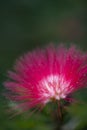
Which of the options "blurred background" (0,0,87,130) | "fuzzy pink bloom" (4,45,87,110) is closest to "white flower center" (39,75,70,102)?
"fuzzy pink bloom" (4,45,87,110)

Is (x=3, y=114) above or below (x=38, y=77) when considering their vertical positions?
below

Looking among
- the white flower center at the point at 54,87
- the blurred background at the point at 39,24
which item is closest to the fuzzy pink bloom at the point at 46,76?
the white flower center at the point at 54,87

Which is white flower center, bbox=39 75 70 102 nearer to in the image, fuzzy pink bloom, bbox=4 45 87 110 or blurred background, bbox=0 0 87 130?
fuzzy pink bloom, bbox=4 45 87 110

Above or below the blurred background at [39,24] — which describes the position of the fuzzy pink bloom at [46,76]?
below

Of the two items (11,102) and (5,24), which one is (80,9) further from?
(11,102)

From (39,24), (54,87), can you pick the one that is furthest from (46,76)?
(39,24)

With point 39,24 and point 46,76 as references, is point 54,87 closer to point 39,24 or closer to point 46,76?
point 46,76

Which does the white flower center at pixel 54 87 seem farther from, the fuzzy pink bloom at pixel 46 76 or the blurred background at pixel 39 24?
the blurred background at pixel 39 24

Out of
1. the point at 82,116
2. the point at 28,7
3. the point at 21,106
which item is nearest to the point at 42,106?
the point at 21,106
